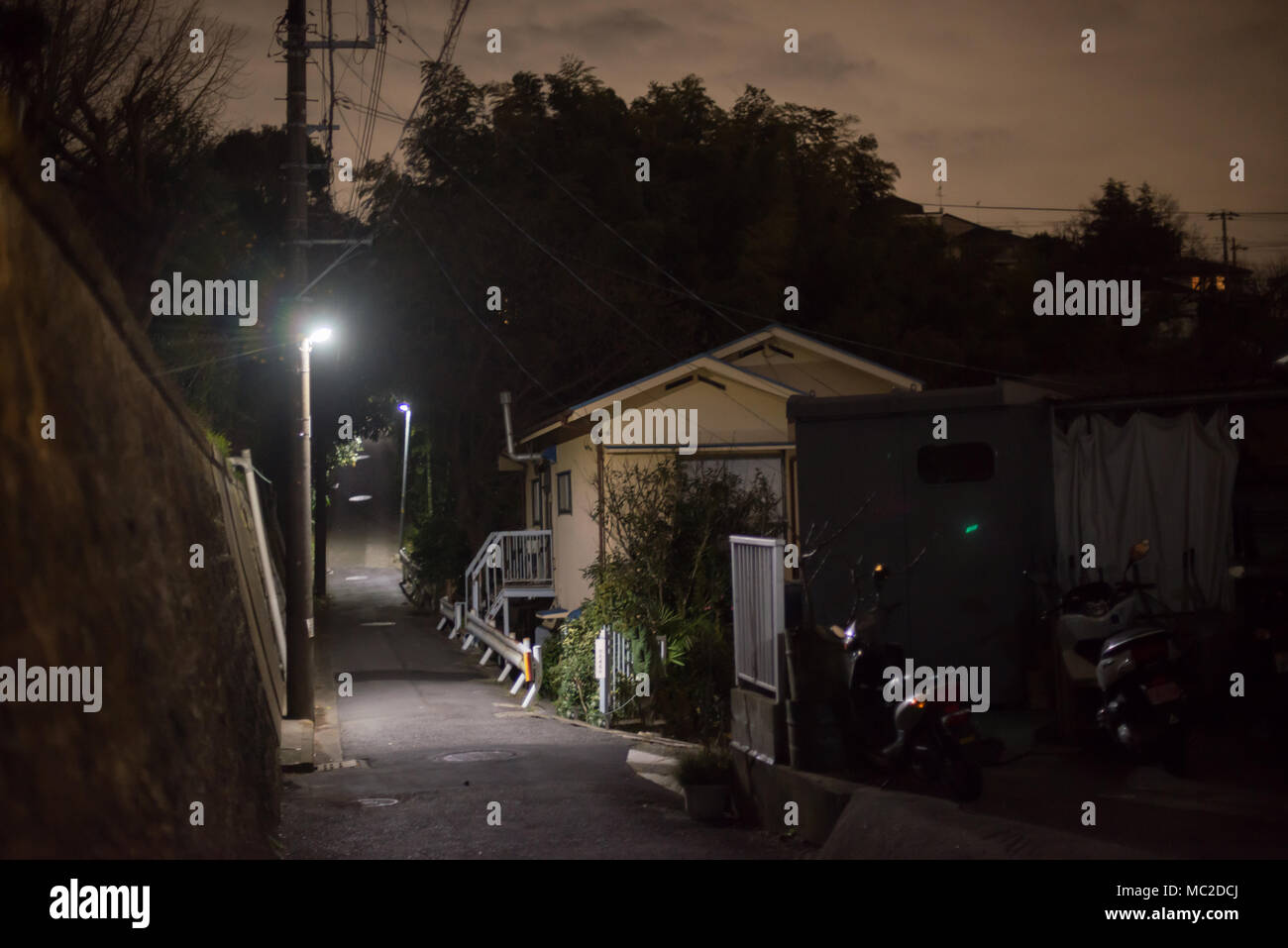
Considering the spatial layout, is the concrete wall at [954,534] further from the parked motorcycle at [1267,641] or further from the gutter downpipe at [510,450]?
the gutter downpipe at [510,450]

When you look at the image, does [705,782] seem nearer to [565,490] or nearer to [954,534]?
[954,534]

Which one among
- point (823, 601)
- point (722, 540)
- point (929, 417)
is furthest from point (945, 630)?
point (722, 540)

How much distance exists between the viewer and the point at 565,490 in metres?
22.3

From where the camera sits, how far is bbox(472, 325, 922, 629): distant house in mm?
19672

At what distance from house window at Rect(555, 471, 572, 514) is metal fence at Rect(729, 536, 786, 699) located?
12308 millimetres

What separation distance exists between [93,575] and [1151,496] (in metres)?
8.91

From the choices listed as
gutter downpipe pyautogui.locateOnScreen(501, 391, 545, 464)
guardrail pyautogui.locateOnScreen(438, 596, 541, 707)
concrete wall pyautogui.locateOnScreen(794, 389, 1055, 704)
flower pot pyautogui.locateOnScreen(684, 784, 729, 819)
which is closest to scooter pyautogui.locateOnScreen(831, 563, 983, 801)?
flower pot pyautogui.locateOnScreen(684, 784, 729, 819)

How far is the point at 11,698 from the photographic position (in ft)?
11.5

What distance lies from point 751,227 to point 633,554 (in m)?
23.1

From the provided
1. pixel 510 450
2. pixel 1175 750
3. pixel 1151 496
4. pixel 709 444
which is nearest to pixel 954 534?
pixel 1151 496

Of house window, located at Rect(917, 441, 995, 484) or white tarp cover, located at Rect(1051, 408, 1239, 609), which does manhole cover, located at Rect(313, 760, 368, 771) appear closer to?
house window, located at Rect(917, 441, 995, 484)

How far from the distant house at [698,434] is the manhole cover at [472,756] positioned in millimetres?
5691

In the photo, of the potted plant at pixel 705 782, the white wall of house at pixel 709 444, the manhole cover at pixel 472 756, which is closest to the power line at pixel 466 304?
the white wall of house at pixel 709 444

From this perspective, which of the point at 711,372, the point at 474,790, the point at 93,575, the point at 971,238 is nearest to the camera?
the point at 93,575
